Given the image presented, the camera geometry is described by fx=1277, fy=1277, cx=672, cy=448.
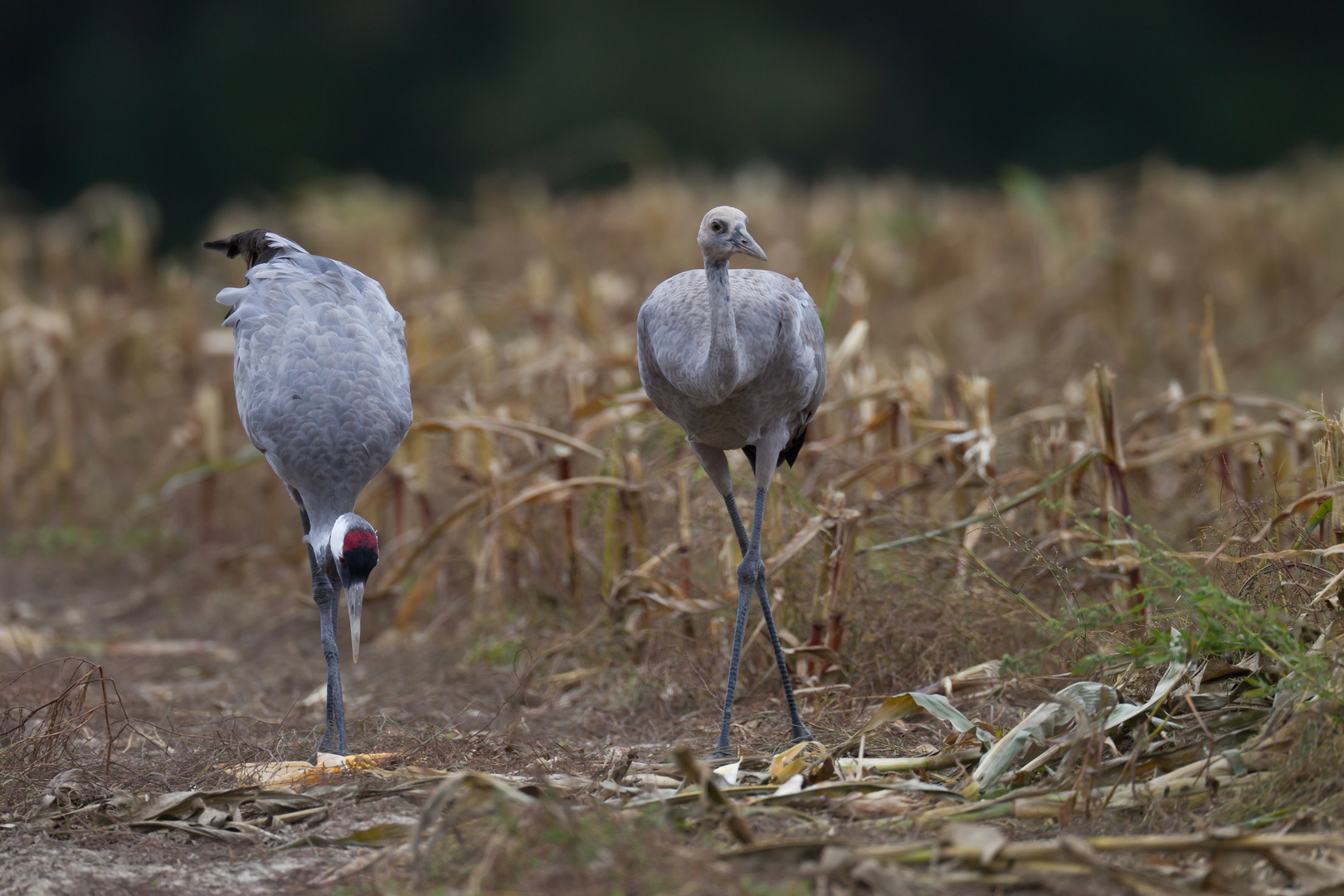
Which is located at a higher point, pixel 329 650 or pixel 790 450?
pixel 790 450

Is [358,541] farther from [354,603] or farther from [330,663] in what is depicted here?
[330,663]

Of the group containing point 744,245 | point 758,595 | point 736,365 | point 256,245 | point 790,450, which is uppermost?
point 256,245

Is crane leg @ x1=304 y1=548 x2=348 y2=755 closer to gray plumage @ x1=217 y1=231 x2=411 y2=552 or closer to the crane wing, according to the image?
gray plumage @ x1=217 y1=231 x2=411 y2=552

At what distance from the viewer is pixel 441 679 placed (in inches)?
178

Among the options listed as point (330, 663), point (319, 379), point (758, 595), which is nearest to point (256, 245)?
point (319, 379)

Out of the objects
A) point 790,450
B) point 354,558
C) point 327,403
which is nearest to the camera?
point 354,558

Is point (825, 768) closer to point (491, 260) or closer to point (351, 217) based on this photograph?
point (491, 260)

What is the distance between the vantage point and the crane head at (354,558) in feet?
11.3

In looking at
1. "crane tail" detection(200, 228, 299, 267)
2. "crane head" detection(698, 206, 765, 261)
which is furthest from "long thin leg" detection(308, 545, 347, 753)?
"crane head" detection(698, 206, 765, 261)

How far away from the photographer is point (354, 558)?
344cm

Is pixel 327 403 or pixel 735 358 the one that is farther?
pixel 327 403

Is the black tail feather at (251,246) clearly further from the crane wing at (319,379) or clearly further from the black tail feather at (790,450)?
the black tail feather at (790,450)

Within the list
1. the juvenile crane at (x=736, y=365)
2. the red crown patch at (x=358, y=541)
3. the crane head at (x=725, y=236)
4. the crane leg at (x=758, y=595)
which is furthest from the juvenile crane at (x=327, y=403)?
the crane head at (x=725, y=236)

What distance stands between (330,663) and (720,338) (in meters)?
1.48
